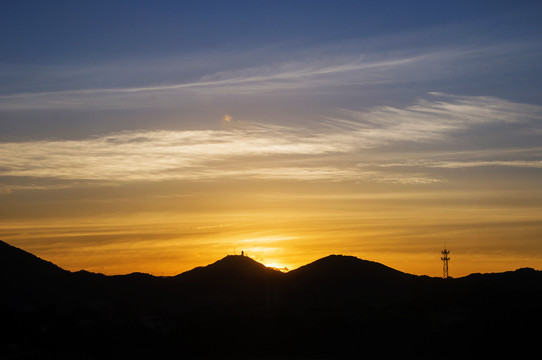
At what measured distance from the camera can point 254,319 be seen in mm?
65688

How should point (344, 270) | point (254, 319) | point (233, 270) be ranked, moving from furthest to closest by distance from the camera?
point (233, 270) → point (344, 270) → point (254, 319)

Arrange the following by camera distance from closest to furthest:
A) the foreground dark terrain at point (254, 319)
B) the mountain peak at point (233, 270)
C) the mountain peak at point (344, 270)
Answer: the foreground dark terrain at point (254, 319), the mountain peak at point (344, 270), the mountain peak at point (233, 270)

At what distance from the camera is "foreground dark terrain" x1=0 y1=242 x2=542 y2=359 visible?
5788cm

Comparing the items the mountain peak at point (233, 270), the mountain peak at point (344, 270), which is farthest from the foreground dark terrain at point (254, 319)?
the mountain peak at point (233, 270)

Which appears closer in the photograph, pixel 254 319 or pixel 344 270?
pixel 254 319

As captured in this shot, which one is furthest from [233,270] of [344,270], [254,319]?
[254,319]

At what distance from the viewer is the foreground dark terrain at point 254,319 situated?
190 feet

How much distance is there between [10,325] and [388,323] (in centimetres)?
3545

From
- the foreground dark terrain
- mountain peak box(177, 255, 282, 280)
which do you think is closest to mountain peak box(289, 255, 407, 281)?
the foreground dark terrain

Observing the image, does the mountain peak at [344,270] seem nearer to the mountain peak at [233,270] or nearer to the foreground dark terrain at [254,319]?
the foreground dark terrain at [254,319]

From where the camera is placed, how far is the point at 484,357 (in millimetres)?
59000

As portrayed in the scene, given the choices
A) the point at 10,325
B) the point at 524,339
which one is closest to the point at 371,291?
the point at 524,339

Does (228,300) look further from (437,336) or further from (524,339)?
(524,339)

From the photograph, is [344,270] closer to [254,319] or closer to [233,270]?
[233,270]
